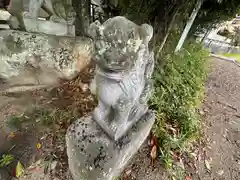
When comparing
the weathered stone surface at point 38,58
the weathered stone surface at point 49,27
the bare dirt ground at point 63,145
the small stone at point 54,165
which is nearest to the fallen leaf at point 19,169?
the bare dirt ground at point 63,145

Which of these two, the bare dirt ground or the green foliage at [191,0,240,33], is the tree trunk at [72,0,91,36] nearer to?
the bare dirt ground

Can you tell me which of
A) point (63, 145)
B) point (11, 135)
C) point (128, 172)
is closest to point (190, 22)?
point (128, 172)

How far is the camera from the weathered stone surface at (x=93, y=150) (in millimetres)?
1505

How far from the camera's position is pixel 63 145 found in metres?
1.95

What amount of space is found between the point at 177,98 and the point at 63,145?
1323mm

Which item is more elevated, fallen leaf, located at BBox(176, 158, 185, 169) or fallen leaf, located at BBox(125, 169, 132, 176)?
fallen leaf, located at BBox(125, 169, 132, 176)

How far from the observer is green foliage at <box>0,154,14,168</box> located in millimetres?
1858

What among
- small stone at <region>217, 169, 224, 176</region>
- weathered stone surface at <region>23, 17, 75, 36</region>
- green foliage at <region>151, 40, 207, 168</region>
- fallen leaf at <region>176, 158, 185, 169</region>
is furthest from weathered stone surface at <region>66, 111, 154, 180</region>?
weathered stone surface at <region>23, 17, 75, 36</region>

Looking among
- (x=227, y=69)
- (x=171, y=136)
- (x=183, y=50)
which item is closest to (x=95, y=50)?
(x=171, y=136)

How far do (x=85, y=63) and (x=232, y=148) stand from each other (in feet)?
6.25

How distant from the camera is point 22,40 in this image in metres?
2.63

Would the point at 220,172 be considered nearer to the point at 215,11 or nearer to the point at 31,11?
the point at 215,11

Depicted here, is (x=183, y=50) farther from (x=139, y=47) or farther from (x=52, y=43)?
(x=139, y=47)

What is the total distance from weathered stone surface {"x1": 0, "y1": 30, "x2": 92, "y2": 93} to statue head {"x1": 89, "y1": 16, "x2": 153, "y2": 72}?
1628mm
